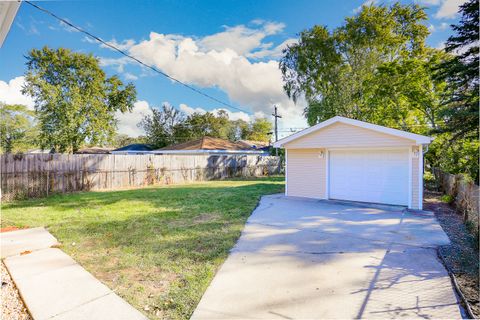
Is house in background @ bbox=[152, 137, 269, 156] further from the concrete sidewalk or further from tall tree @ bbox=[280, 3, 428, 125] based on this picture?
the concrete sidewalk

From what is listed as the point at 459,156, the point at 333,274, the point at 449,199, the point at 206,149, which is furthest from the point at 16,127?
the point at 459,156

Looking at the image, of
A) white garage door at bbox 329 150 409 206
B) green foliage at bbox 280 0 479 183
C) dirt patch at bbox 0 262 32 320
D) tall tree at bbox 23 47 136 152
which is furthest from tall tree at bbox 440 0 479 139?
tall tree at bbox 23 47 136 152

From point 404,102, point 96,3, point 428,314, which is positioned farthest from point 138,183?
point 404,102

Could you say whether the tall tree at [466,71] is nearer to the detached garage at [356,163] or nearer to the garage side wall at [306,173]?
the detached garage at [356,163]

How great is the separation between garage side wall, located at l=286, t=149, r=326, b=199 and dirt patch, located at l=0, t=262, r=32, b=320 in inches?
336

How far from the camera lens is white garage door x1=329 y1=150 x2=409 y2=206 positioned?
7983 millimetres

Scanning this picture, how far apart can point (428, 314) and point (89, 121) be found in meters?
22.5

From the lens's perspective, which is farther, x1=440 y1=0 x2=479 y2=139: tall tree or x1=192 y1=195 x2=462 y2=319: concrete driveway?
x1=440 y1=0 x2=479 y2=139: tall tree

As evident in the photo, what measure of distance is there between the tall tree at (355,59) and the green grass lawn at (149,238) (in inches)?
487

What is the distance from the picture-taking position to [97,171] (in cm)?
1208

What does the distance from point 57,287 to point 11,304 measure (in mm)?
414

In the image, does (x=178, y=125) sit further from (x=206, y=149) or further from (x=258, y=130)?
(x=258, y=130)

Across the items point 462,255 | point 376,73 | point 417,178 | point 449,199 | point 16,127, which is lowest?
point 462,255

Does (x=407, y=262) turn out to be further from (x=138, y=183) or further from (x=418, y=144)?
(x=138, y=183)
